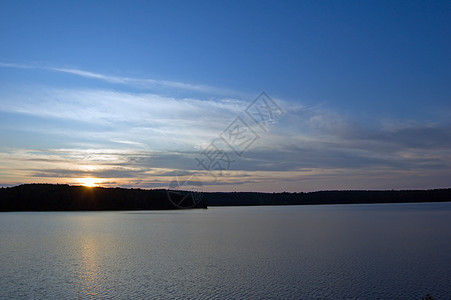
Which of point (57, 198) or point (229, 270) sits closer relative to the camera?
point (229, 270)

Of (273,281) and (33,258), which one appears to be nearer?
(273,281)

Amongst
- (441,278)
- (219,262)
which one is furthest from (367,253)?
(219,262)

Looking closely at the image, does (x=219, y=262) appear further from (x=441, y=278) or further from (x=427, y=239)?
(x=427, y=239)

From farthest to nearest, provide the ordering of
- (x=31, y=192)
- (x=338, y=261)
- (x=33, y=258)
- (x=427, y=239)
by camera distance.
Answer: (x=31, y=192)
(x=427, y=239)
(x=33, y=258)
(x=338, y=261)

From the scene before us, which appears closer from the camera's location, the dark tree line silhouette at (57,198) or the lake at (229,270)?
the lake at (229,270)

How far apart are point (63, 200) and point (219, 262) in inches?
6352

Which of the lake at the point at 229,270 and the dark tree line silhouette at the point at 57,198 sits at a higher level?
the dark tree line silhouette at the point at 57,198

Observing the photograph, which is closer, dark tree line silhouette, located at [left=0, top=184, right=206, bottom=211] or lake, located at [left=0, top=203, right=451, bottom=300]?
lake, located at [left=0, top=203, right=451, bottom=300]

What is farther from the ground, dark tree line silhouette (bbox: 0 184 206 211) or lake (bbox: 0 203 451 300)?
dark tree line silhouette (bbox: 0 184 206 211)

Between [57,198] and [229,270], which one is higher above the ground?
[57,198]

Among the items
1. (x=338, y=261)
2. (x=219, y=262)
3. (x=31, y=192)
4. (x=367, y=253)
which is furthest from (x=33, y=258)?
(x=31, y=192)

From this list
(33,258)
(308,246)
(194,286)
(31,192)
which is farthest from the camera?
(31,192)

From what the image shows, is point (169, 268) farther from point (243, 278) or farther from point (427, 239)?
point (427, 239)

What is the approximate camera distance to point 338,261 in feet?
119
